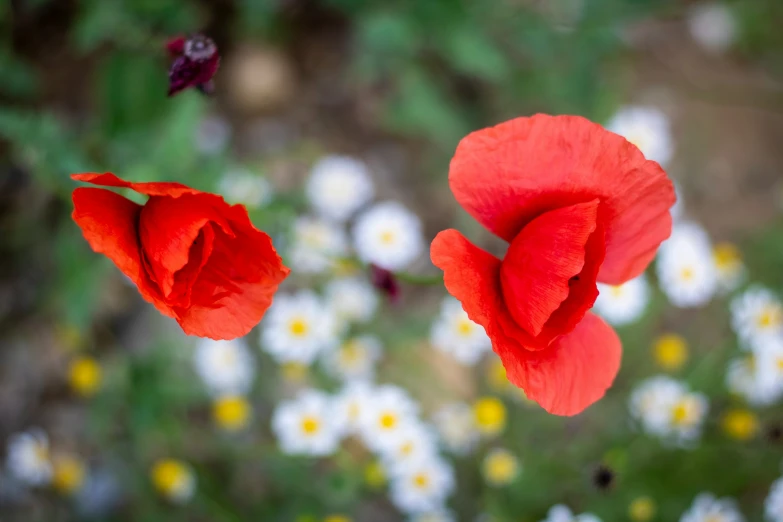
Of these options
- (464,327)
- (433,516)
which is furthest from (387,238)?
(433,516)

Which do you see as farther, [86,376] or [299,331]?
[86,376]

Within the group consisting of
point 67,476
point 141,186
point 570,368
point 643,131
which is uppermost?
point 141,186

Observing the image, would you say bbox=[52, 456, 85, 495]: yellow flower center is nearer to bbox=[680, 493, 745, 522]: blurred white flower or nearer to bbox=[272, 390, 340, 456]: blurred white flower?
bbox=[272, 390, 340, 456]: blurred white flower

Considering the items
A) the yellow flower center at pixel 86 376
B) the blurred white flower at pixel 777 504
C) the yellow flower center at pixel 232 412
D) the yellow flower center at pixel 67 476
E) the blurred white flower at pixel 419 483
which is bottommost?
the yellow flower center at pixel 67 476

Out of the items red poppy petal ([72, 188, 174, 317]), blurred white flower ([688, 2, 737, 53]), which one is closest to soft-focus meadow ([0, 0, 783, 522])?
blurred white flower ([688, 2, 737, 53])

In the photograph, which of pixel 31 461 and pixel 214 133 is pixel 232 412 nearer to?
pixel 31 461

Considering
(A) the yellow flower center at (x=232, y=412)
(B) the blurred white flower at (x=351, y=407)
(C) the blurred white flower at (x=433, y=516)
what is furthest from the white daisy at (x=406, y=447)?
(A) the yellow flower center at (x=232, y=412)

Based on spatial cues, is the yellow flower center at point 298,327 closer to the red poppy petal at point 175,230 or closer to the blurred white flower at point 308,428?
the blurred white flower at point 308,428

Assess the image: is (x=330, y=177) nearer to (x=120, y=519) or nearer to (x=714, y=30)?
(x=120, y=519)
